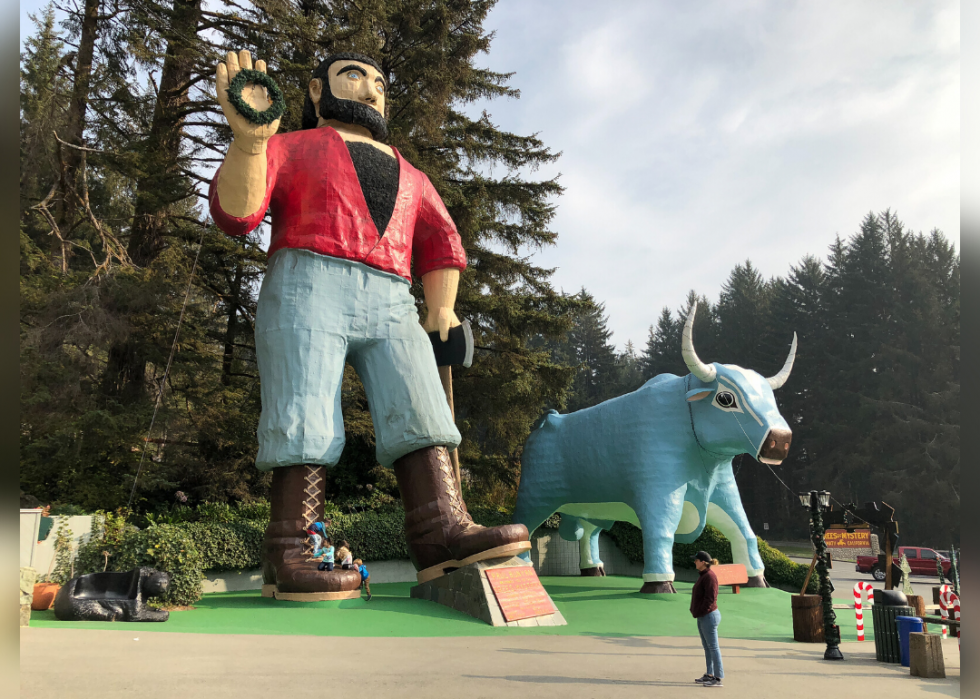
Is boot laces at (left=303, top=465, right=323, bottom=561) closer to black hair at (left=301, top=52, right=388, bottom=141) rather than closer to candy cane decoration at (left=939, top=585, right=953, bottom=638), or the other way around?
black hair at (left=301, top=52, right=388, bottom=141)

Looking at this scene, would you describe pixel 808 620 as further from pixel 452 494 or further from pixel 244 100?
pixel 244 100

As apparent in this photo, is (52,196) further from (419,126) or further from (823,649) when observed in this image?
(823,649)

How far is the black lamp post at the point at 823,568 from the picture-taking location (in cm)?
552

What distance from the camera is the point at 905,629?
5.31m

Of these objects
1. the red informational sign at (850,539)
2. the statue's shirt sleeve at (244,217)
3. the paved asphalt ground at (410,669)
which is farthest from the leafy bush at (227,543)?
the red informational sign at (850,539)


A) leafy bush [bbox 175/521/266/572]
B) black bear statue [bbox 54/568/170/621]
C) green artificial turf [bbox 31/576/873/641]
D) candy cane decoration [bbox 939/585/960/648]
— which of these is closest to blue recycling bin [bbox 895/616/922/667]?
green artificial turf [bbox 31/576/873/641]

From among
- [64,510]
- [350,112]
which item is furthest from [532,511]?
[64,510]

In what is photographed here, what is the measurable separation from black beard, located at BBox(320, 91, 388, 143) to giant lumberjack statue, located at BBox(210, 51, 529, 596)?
14mm

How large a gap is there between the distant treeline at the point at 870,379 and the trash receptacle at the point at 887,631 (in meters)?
20.0

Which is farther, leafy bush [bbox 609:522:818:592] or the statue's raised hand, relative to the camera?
leafy bush [bbox 609:522:818:592]

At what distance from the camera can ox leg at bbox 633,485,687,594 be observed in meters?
8.70

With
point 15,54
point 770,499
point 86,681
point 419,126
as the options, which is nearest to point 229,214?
point 86,681

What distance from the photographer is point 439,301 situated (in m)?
7.67

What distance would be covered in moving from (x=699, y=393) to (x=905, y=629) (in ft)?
13.3
